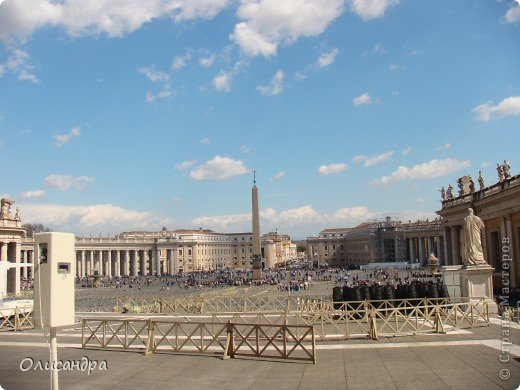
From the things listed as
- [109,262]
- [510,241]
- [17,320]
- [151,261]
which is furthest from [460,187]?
[151,261]

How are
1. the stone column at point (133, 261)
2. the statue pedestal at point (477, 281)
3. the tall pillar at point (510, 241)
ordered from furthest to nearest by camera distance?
1. the stone column at point (133, 261)
2. the tall pillar at point (510, 241)
3. the statue pedestal at point (477, 281)

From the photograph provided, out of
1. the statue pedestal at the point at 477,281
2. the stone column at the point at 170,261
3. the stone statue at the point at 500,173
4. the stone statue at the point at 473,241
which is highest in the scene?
the stone statue at the point at 500,173

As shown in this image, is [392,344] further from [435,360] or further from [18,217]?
[18,217]

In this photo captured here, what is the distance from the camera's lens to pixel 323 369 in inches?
555

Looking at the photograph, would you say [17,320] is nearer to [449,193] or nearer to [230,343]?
[230,343]

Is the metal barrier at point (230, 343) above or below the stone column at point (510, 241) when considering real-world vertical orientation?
below

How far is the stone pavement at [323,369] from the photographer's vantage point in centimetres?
1241

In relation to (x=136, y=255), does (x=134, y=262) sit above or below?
below

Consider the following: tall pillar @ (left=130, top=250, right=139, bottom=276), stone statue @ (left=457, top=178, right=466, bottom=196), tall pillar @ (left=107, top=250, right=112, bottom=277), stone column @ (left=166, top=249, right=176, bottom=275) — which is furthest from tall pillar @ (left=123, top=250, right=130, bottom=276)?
stone statue @ (left=457, top=178, right=466, bottom=196)

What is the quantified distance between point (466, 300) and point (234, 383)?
15.3 m

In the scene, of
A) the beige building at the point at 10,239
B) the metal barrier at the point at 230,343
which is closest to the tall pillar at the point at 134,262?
the beige building at the point at 10,239

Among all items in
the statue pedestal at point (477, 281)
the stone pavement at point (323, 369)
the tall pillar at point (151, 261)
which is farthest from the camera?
the tall pillar at point (151, 261)

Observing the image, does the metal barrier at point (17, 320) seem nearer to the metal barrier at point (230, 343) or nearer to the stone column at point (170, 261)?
the metal barrier at point (230, 343)

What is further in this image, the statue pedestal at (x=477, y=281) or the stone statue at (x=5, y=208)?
the stone statue at (x=5, y=208)
